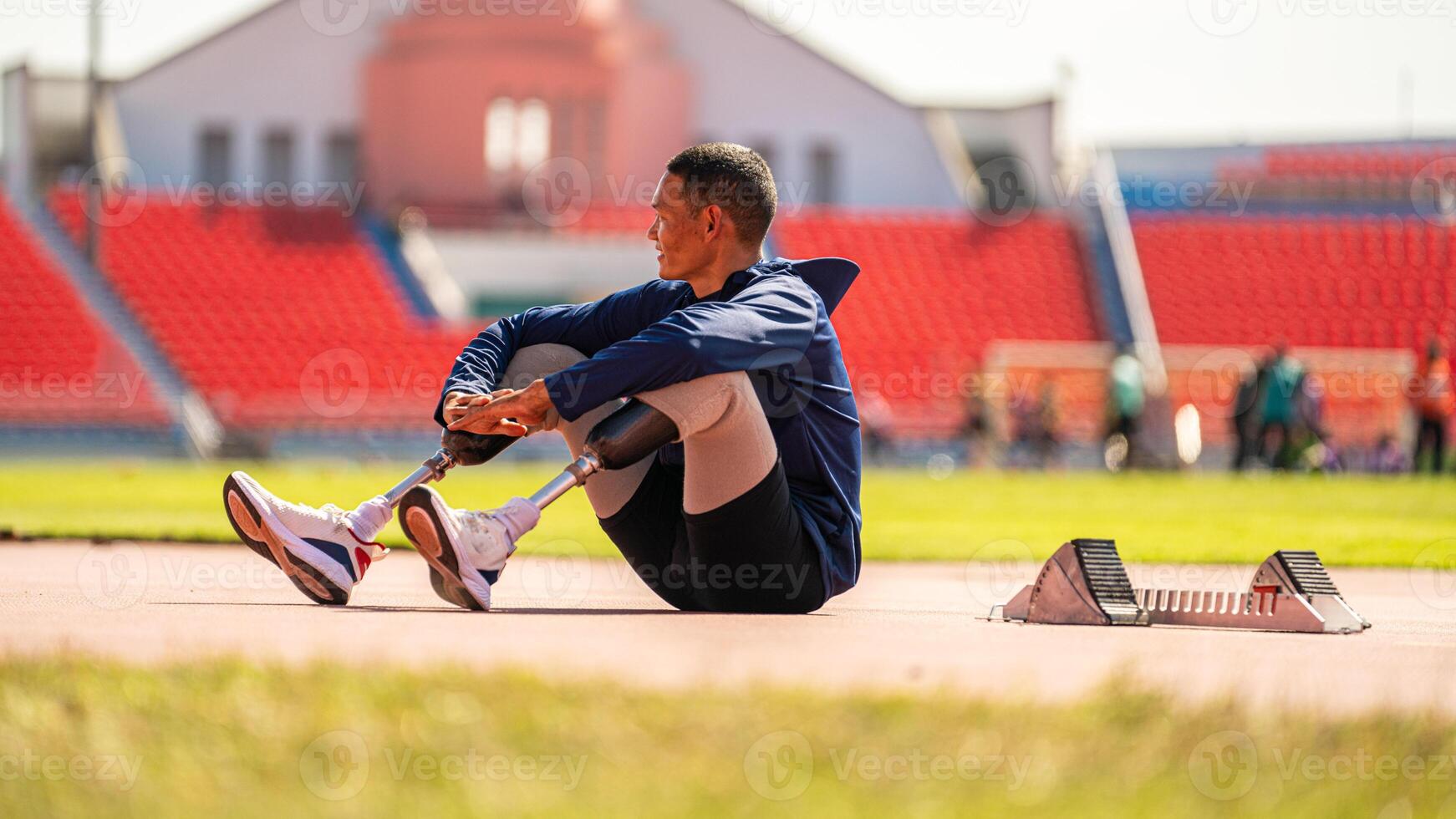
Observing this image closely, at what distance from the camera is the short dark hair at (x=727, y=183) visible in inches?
197

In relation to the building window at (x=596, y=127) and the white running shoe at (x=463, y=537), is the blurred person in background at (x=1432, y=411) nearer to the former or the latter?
the building window at (x=596, y=127)

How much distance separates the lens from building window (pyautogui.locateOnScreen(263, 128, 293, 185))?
3681 cm

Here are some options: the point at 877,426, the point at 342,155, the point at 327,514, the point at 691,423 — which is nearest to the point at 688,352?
the point at 691,423

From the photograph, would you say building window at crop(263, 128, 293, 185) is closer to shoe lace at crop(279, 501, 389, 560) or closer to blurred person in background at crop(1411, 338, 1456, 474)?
blurred person in background at crop(1411, 338, 1456, 474)

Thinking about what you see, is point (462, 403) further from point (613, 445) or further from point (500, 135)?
point (500, 135)

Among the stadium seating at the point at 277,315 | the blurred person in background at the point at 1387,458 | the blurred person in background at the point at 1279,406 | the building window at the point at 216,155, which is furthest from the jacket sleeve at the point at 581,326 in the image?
the building window at the point at 216,155

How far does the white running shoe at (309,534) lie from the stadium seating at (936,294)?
76.0 feet

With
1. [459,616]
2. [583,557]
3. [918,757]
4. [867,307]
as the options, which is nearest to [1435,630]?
[459,616]

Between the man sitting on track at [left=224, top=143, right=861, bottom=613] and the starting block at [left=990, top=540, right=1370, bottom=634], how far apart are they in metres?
0.56

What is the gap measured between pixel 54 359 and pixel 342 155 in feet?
34.0

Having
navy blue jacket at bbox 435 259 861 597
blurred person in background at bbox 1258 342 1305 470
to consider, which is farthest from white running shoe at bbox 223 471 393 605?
blurred person in background at bbox 1258 342 1305 470

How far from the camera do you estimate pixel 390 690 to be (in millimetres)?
3215

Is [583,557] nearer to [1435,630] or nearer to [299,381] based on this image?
[1435,630]

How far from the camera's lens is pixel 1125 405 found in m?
24.8
